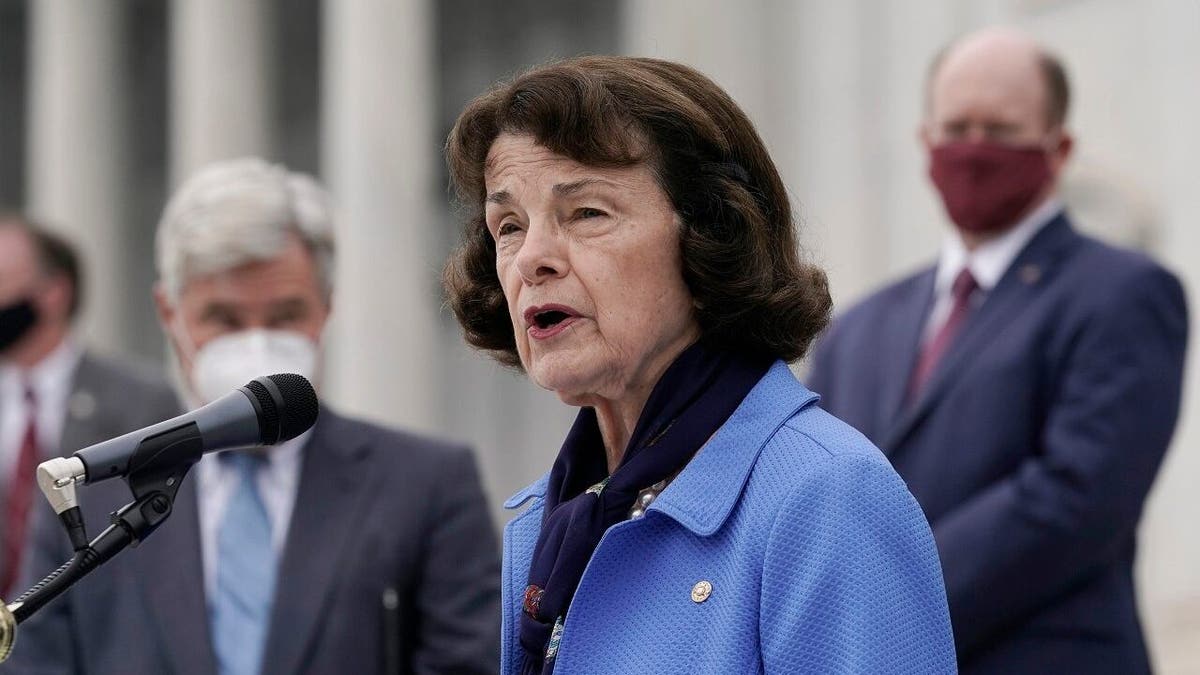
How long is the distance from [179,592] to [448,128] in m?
18.8

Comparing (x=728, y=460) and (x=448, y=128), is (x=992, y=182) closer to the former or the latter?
(x=728, y=460)

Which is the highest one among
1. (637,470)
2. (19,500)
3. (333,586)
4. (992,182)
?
(637,470)

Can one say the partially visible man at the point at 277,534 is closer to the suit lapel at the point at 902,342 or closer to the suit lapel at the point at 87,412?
the suit lapel at the point at 902,342

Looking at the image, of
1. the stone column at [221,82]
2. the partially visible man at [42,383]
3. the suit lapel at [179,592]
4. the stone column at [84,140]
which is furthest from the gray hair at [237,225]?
the stone column at [84,140]

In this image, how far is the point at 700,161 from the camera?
131 inches

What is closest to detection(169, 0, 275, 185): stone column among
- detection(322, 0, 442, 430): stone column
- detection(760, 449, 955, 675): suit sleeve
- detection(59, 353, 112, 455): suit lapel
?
detection(322, 0, 442, 430): stone column

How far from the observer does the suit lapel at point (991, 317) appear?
5.53 meters

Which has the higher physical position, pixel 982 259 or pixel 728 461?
pixel 728 461

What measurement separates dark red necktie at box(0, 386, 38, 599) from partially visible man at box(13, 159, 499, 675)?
260 cm

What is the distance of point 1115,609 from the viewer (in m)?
5.28

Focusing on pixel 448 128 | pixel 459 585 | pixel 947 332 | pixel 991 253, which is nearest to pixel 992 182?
pixel 991 253

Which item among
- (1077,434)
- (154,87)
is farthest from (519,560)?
(154,87)

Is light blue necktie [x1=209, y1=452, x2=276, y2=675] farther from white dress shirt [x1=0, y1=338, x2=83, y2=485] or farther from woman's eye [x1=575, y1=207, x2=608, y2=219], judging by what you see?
white dress shirt [x1=0, y1=338, x2=83, y2=485]

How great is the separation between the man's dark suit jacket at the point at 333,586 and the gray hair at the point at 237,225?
543mm
